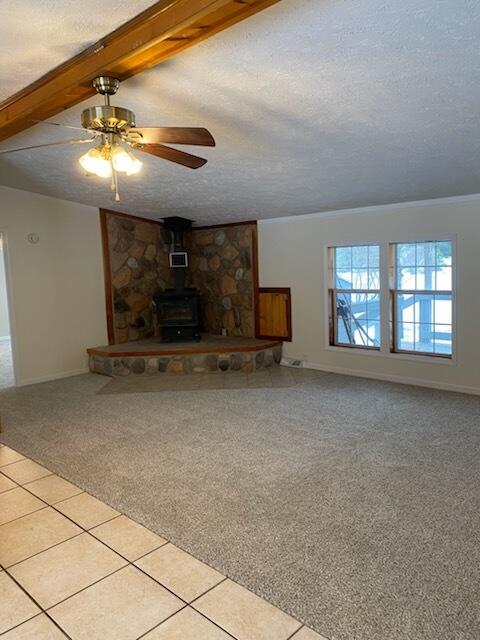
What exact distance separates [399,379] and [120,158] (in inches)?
169

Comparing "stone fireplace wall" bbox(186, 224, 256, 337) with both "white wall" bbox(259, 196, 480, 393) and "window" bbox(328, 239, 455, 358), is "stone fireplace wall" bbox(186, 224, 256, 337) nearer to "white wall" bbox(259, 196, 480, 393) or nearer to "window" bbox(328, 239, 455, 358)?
"white wall" bbox(259, 196, 480, 393)

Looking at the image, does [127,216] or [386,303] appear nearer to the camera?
[386,303]

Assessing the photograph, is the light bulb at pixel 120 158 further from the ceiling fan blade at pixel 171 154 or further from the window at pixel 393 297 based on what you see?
the window at pixel 393 297

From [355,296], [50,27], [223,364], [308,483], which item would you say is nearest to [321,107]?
[50,27]

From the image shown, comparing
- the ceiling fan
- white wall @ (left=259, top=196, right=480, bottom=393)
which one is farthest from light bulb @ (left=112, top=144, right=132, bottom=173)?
white wall @ (left=259, top=196, right=480, bottom=393)

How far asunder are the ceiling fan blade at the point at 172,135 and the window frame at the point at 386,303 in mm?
3417

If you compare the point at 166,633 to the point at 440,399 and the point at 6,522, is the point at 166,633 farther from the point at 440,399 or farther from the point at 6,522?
the point at 440,399

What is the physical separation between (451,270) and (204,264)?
3903 millimetres

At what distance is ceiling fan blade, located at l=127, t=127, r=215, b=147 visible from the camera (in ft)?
8.22

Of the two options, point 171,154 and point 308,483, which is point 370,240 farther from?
point 308,483

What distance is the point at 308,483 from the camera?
3.01 meters

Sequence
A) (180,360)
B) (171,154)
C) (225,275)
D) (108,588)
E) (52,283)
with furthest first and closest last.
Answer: (225,275) → (180,360) → (52,283) → (171,154) → (108,588)

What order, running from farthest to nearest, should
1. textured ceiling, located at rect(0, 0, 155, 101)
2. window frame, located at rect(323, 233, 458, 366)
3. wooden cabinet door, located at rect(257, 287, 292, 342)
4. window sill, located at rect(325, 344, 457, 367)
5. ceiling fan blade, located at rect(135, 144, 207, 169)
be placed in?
1. wooden cabinet door, located at rect(257, 287, 292, 342)
2. window sill, located at rect(325, 344, 457, 367)
3. window frame, located at rect(323, 233, 458, 366)
4. ceiling fan blade, located at rect(135, 144, 207, 169)
5. textured ceiling, located at rect(0, 0, 155, 101)

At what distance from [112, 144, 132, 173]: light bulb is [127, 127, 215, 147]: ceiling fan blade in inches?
4.4
